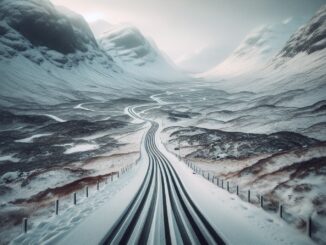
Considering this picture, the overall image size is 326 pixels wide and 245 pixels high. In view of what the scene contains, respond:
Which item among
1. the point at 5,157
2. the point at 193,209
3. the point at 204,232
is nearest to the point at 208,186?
the point at 193,209

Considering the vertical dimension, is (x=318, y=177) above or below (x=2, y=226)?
above

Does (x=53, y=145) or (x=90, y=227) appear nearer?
(x=90, y=227)

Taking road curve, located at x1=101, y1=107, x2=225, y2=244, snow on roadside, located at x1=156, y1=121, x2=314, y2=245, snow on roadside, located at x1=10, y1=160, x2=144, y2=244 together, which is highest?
snow on roadside, located at x1=156, y1=121, x2=314, y2=245

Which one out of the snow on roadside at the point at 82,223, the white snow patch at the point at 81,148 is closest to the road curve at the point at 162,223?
the snow on roadside at the point at 82,223

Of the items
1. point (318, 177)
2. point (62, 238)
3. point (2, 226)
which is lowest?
point (2, 226)

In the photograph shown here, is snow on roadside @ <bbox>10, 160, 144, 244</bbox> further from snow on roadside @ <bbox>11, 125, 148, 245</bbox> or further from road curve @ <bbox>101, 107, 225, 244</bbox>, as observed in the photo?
road curve @ <bbox>101, 107, 225, 244</bbox>

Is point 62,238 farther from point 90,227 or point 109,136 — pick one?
point 109,136

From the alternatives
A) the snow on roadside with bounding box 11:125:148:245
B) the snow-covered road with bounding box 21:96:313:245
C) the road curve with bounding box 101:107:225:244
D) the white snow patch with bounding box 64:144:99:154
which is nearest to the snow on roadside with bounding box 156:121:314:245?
the snow-covered road with bounding box 21:96:313:245

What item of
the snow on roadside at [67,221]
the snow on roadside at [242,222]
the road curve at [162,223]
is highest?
the snow on roadside at [242,222]

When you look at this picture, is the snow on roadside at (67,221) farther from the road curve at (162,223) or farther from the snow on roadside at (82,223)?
the road curve at (162,223)

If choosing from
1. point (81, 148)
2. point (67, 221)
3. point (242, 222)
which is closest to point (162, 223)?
point (242, 222)

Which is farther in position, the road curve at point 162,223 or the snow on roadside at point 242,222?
the snow on roadside at point 242,222
